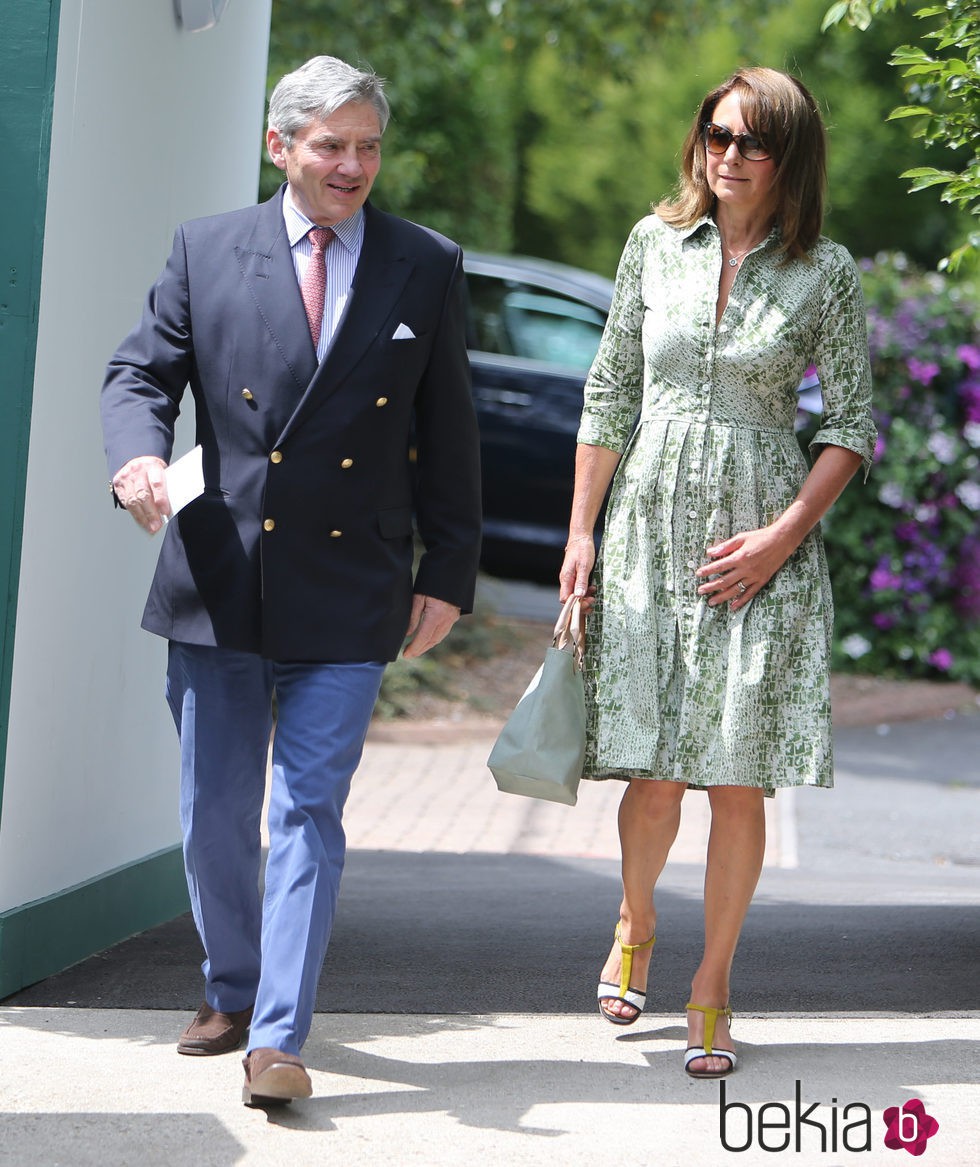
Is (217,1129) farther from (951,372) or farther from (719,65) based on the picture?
(719,65)

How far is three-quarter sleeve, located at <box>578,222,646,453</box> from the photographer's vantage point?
3.85 m

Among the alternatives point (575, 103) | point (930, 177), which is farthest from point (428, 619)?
point (575, 103)

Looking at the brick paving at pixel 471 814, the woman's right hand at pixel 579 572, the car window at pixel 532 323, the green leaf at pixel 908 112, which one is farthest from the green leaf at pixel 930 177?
the car window at pixel 532 323

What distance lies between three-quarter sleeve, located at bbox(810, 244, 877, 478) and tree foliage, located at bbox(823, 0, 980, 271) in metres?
0.56

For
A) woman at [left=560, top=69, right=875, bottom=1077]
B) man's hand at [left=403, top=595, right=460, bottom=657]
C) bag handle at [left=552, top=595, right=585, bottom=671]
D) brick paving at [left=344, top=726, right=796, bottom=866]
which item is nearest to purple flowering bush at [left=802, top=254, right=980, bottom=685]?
brick paving at [left=344, top=726, right=796, bottom=866]

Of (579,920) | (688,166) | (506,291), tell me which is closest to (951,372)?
(506,291)

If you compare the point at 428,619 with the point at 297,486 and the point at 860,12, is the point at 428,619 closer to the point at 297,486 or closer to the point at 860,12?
the point at 297,486

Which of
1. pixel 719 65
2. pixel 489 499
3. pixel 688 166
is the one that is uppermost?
pixel 719 65

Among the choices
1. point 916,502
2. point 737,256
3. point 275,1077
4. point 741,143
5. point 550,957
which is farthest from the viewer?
point 916,502

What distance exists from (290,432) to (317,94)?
66 cm

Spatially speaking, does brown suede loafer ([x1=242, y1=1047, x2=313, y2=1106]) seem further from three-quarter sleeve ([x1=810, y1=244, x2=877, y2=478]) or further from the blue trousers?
three-quarter sleeve ([x1=810, y1=244, x2=877, y2=478])

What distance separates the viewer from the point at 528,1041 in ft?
12.3

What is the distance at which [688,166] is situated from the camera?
384cm

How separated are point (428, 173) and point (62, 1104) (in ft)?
47.7
